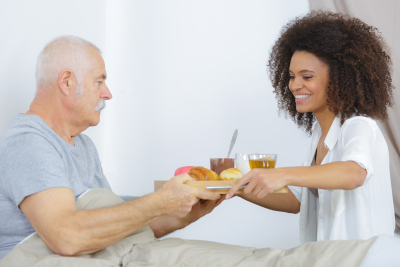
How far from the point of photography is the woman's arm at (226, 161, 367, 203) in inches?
45.7

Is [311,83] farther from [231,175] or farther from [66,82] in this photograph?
[66,82]

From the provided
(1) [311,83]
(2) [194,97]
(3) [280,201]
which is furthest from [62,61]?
(2) [194,97]

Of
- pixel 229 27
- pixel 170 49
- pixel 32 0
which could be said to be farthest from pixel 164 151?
pixel 32 0

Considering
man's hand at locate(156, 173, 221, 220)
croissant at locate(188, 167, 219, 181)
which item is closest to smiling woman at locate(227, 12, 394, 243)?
croissant at locate(188, 167, 219, 181)

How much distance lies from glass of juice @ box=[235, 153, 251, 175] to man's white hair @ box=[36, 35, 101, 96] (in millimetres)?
698

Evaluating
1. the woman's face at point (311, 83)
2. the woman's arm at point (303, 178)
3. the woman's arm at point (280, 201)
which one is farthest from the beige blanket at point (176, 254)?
the woman's face at point (311, 83)

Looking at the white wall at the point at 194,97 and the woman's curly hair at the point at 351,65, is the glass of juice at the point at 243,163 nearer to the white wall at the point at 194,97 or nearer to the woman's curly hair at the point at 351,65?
the woman's curly hair at the point at 351,65

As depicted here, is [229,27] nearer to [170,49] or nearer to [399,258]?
[170,49]

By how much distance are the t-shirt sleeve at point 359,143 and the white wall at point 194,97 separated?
3.82 ft

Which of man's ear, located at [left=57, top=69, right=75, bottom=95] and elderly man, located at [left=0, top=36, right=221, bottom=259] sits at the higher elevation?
man's ear, located at [left=57, top=69, right=75, bottom=95]

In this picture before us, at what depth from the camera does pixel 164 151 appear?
2793mm

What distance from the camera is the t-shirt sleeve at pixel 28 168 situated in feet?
3.46

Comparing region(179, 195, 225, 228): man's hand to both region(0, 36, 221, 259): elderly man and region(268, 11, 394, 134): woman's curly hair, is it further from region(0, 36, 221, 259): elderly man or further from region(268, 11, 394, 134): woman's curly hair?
region(268, 11, 394, 134): woman's curly hair

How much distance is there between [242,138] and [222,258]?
163 cm
